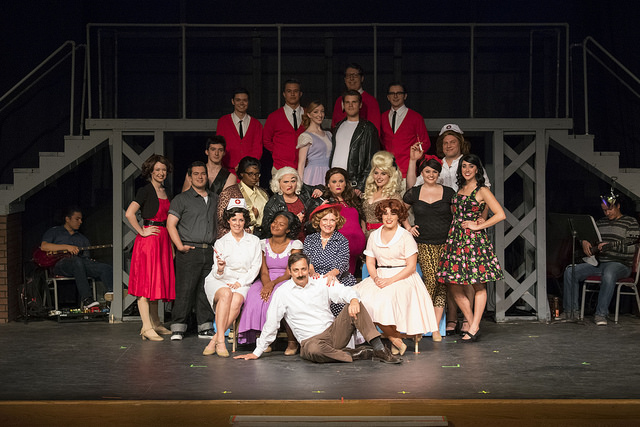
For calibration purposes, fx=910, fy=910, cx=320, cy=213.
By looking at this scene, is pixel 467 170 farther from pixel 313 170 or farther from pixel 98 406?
pixel 98 406

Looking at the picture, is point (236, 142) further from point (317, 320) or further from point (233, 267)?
point (317, 320)

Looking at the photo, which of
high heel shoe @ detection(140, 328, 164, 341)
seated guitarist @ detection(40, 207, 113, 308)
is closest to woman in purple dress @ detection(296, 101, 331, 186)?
high heel shoe @ detection(140, 328, 164, 341)

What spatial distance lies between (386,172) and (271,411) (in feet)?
9.41

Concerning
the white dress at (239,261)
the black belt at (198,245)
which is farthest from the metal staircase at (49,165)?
the white dress at (239,261)

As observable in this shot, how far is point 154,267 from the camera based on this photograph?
7859 millimetres

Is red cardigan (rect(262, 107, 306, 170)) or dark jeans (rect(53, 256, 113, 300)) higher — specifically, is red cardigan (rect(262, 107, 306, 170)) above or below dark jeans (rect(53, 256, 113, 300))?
above

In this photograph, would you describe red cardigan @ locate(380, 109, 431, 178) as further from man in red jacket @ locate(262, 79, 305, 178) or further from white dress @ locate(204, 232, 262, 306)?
white dress @ locate(204, 232, 262, 306)

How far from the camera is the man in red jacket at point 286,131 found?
330 inches

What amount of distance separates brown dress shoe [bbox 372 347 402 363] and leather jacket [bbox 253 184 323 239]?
1432 mm

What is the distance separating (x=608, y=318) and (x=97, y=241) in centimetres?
534

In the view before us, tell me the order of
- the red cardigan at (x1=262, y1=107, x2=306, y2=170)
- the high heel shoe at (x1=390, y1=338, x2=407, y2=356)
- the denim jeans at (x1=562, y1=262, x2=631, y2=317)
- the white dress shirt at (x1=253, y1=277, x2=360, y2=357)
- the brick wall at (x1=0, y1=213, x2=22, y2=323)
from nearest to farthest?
the white dress shirt at (x1=253, y1=277, x2=360, y2=357), the high heel shoe at (x1=390, y1=338, x2=407, y2=356), the red cardigan at (x1=262, y1=107, x2=306, y2=170), the denim jeans at (x1=562, y1=262, x2=631, y2=317), the brick wall at (x1=0, y1=213, x2=22, y2=323)

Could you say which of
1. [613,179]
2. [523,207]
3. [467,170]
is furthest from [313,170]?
[613,179]

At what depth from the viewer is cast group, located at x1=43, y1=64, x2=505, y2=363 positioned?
23.1 feet

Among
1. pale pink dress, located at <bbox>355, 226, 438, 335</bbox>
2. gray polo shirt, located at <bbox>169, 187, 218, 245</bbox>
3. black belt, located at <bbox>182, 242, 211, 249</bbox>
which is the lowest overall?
pale pink dress, located at <bbox>355, 226, 438, 335</bbox>
